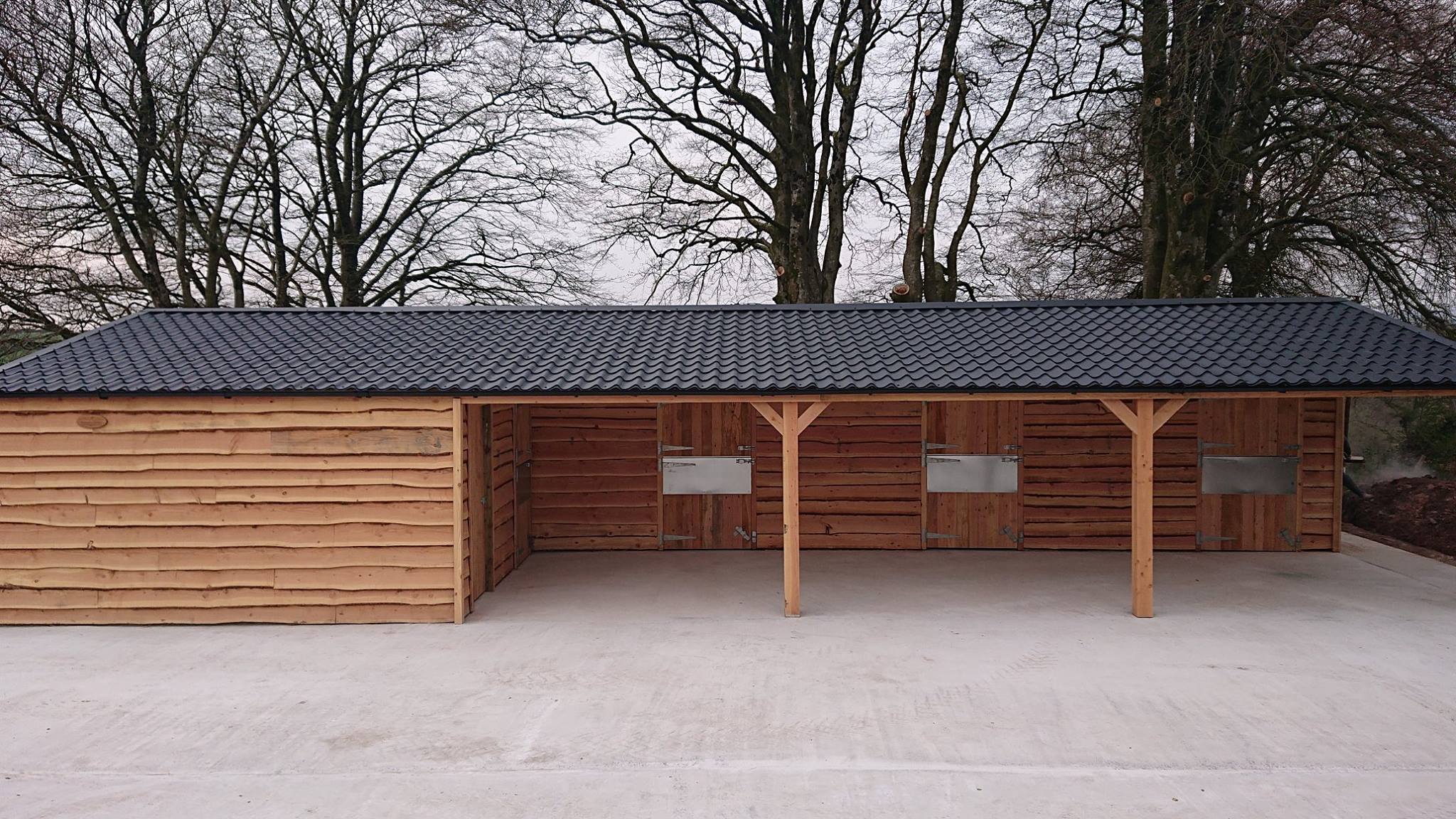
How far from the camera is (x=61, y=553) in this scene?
744 cm

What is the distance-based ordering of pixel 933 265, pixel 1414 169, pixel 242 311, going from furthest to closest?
pixel 933 265
pixel 1414 169
pixel 242 311

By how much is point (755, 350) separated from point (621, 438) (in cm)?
256

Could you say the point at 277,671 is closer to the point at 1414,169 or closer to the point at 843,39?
the point at 1414,169

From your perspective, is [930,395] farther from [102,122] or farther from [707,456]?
[102,122]

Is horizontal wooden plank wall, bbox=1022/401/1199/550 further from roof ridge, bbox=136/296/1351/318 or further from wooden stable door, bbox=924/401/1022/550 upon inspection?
roof ridge, bbox=136/296/1351/318

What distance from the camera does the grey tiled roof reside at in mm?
7266

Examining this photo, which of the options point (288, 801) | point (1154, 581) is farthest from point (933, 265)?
point (288, 801)

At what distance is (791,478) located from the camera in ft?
24.6

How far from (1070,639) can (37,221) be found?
1638 centimetres

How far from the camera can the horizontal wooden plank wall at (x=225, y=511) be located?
292 inches

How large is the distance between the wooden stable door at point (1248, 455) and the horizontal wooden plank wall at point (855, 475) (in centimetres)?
327

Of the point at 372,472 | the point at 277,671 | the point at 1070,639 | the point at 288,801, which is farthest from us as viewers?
the point at 372,472

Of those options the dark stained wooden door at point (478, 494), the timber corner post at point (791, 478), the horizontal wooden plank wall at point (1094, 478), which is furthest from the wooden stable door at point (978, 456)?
the dark stained wooden door at point (478, 494)

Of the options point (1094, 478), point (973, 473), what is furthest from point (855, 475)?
point (1094, 478)
